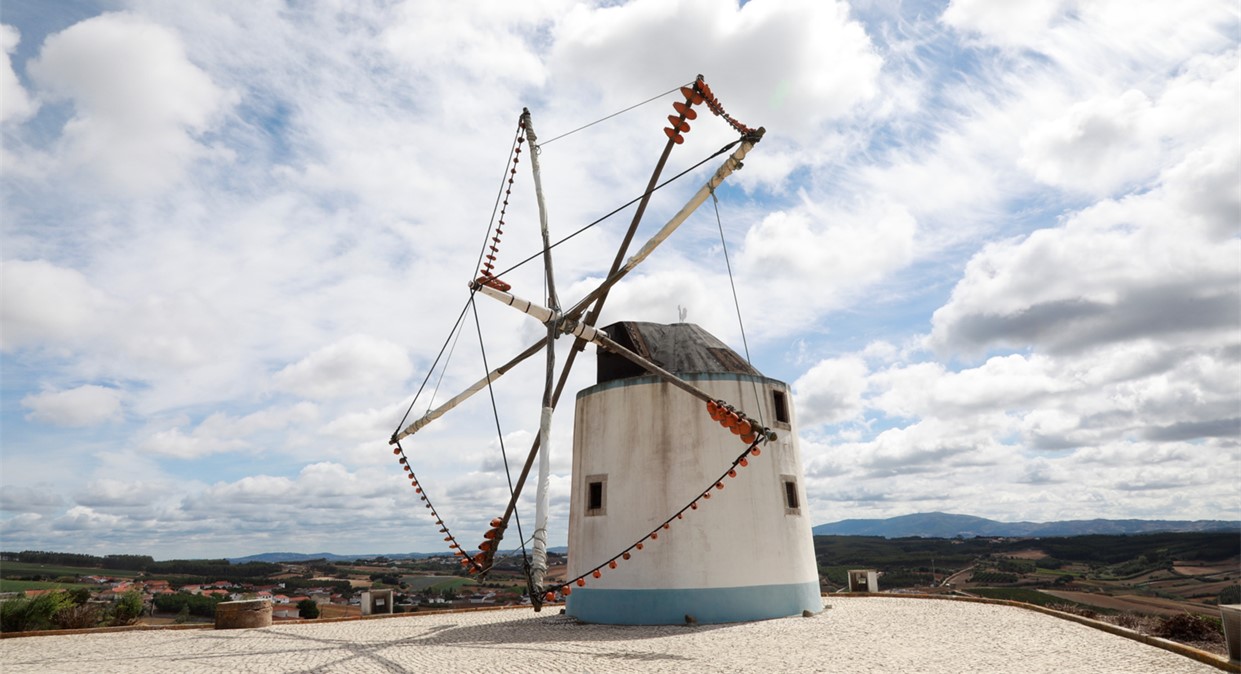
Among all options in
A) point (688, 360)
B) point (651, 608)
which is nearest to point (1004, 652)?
point (651, 608)

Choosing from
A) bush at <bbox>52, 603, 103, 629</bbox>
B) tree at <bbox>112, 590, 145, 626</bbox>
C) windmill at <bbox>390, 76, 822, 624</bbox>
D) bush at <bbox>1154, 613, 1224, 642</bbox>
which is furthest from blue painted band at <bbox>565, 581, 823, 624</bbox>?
bush at <bbox>52, 603, 103, 629</bbox>

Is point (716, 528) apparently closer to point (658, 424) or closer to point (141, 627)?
point (658, 424)

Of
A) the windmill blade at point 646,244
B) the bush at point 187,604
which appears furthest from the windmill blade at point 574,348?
the bush at point 187,604

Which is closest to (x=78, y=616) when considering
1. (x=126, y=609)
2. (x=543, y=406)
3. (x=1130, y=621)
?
(x=126, y=609)

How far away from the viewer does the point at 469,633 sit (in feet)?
54.6

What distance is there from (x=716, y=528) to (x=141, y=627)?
14.6 m

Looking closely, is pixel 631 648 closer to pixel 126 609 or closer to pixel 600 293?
pixel 600 293

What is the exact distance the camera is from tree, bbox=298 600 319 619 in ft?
70.2

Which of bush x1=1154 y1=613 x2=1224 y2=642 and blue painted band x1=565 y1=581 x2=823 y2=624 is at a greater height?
blue painted band x1=565 y1=581 x2=823 y2=624

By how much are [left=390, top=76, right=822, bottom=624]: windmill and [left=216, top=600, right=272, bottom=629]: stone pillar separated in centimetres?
539

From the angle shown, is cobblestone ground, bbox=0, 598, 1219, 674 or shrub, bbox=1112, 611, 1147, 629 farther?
shrub, bbox=1112, 611, 1147, 629

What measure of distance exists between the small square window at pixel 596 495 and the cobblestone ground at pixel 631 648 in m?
2.78

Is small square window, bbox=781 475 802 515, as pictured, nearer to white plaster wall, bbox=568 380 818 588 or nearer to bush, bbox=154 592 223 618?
white plaster wall, bbox=568 380 818 588

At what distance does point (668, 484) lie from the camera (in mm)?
17812
